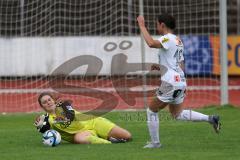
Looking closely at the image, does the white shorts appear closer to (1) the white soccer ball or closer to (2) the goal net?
(1) the white soccer ball

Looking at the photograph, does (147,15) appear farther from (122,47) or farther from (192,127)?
(192,127)

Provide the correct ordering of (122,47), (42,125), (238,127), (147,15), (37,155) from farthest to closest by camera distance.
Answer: (122,47)
(147,15)
(238,127)
(42,125)
(37,155)

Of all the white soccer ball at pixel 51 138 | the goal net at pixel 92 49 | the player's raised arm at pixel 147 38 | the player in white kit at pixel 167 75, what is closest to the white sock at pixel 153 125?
the player in white kit at pixel 167 75

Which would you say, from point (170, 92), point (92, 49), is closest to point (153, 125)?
point (170, 92)

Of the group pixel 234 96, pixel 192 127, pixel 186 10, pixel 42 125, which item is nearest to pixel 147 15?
pixel 186 10

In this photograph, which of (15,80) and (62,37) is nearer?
(15,80)

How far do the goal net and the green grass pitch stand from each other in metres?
5.22

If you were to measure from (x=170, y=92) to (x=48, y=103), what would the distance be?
200 centimetres

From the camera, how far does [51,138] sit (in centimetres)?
1103

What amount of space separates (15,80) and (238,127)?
9.76m

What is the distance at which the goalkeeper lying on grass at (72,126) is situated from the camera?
37.1 ft

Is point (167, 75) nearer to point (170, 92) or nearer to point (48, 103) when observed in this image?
point (170, 92)

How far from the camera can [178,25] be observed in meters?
22.3

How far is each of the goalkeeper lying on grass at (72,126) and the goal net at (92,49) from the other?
7575 mm
